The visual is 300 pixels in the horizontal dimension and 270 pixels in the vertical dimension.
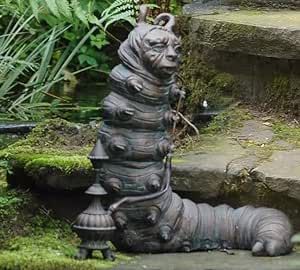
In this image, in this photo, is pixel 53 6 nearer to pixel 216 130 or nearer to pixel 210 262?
pixel 216 130

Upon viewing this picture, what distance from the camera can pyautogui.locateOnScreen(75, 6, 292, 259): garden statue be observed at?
2.87 metres

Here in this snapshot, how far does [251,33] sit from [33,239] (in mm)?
1191

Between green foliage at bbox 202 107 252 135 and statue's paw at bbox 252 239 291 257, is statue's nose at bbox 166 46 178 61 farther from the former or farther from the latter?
green foliage at bbox 202 107 252 135

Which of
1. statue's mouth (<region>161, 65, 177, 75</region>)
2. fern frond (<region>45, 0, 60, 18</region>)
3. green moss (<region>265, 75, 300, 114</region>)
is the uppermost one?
fern frond (<region>45, 0, 60, 18</region>)

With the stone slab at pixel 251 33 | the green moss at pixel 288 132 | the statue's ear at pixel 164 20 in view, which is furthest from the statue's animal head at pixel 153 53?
the stone slab at pixel 251 33

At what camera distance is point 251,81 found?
3.90 metres

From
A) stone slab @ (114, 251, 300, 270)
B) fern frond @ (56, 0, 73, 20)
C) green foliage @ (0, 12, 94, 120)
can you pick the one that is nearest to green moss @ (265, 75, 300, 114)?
fern frond @ (56, 0, 73, 20)

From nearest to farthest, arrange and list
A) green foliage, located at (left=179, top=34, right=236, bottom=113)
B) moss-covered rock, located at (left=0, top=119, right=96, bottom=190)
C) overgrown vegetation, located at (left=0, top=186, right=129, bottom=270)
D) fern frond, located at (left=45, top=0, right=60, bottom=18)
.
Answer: overgrown vegetation, located at (left=0, top=186, right=129, bottom=270)
moss-covered rock, located at (left=0, top=119, right=96, bottom=190)
fern frond, located at (left=45, top=0, right=60, bottom=18)
green foliage, located at (left=179, top=34, right=236, bottom=113)

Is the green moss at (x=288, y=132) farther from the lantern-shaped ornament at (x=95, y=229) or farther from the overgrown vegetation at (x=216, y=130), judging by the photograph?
the lantern-shaped ornament at (x=95, y=229)

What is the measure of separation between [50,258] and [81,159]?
49 centimetres

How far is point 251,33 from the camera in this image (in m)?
3.79

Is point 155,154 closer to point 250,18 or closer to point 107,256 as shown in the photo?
point 107,256

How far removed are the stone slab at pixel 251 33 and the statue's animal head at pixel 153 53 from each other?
2.92 ft

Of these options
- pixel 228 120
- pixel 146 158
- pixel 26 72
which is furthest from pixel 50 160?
pixel 26 72
